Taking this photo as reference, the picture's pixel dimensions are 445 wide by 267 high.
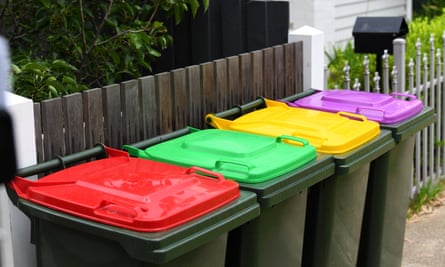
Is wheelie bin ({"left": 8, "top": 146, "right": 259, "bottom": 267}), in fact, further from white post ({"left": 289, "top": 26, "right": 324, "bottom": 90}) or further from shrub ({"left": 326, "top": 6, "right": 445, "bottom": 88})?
shrub ({"left": 326, "top": 6, "right": 445, "bottom": 88})

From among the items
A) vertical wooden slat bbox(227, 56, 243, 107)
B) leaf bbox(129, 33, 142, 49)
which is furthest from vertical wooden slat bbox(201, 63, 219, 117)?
leaf bbox(129, 33, 142, 49)

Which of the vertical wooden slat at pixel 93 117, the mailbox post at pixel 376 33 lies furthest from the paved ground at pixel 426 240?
the vertical wooden slat at pixel 93 117

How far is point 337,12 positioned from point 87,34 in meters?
5.46

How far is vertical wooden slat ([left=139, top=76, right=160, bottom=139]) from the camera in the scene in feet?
11.1

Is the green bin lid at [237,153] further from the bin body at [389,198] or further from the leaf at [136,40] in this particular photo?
the leaf at [136,40]

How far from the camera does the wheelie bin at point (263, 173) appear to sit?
279cm

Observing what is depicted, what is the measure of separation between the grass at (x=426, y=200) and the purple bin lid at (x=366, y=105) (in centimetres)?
200

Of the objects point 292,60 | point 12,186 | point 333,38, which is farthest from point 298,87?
point 333,38

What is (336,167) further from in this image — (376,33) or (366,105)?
(376,33)

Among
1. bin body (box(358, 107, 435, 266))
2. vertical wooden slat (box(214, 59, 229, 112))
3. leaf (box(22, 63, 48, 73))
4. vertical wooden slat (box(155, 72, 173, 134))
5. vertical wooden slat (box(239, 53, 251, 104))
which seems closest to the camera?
leaf (box(22, 63, 48, 73))

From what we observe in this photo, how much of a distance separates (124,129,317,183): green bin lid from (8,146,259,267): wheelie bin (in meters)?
0.13

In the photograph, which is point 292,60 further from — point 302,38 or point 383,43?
point 383,43

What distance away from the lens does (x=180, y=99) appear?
Answer: 3.62 m

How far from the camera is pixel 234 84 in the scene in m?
3.98
